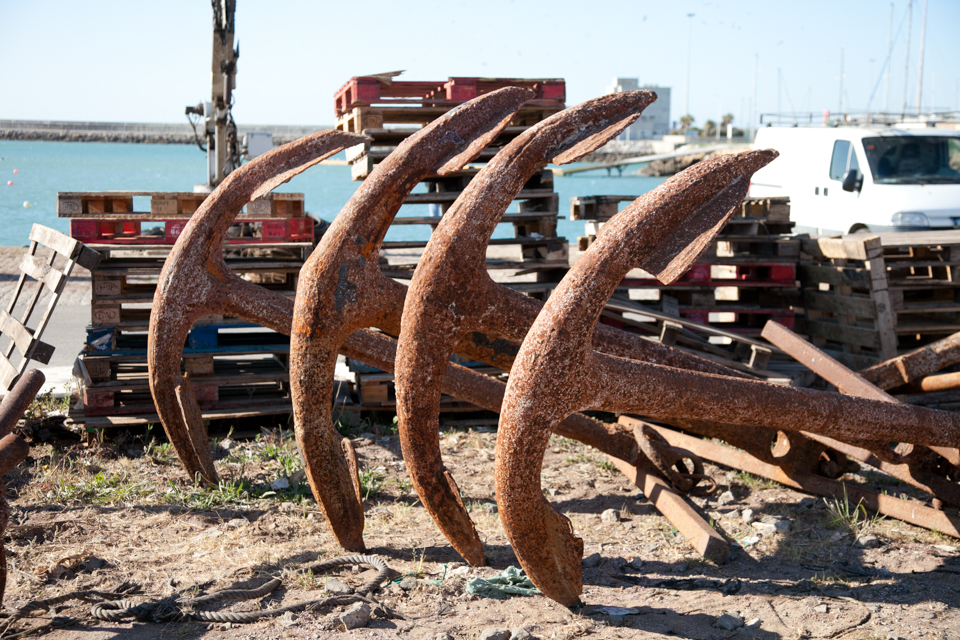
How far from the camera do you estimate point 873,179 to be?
32.2ft

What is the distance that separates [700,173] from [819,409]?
104 centimetres

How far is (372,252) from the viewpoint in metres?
3.38

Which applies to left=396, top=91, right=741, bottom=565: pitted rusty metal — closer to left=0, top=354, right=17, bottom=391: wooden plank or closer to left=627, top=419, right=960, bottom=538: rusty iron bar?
left=627, top=419, right=960, bottom=538: rusty iron bar

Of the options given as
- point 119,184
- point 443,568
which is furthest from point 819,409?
point 119,184

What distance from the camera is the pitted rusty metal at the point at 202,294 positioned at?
3.92 metres

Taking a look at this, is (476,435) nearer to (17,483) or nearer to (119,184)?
(17,483)

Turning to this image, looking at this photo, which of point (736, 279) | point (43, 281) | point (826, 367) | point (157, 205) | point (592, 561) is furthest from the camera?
point (736, 279)

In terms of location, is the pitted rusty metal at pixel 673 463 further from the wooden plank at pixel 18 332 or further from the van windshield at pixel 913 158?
the van windshield at pixel 913 158

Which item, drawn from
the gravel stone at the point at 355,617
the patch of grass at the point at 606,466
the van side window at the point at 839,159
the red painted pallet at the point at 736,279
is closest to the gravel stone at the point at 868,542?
the patch of grass at the point at 606,466

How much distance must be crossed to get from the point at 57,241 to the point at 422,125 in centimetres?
265

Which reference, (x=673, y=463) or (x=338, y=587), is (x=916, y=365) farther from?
(x=338, y=587)

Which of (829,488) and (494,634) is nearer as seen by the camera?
(494,634)

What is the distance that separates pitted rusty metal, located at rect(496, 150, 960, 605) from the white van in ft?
24.8

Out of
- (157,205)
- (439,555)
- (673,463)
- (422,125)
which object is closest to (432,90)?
(422,125)
